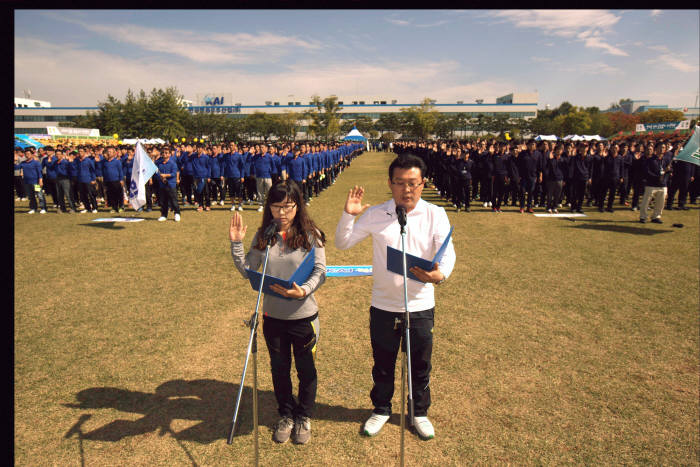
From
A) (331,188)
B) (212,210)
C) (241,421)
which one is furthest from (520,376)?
(331,188)

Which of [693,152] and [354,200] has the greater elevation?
[693,152]

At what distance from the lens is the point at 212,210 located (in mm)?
14898

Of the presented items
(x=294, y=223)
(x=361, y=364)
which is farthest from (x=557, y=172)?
(x=294, y=223)

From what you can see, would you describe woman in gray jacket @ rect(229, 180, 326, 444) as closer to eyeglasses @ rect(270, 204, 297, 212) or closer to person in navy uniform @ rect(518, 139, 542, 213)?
eyeglasses @ rect(270, 204, 297, 212)

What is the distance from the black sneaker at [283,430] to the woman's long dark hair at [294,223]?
1677 mm

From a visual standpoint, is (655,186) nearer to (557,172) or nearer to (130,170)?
(557,172)

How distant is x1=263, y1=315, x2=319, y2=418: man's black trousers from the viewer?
3.27 meters

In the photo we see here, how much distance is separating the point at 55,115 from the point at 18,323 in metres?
125

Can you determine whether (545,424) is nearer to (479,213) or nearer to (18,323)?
(18,323)

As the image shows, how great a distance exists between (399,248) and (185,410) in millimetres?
2778

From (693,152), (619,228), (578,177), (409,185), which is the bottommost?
(619,228)

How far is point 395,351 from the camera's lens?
3.38 metres

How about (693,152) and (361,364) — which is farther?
(693,152)

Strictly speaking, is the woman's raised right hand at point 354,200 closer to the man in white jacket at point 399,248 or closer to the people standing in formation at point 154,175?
the man in white jacket at point 399,248
